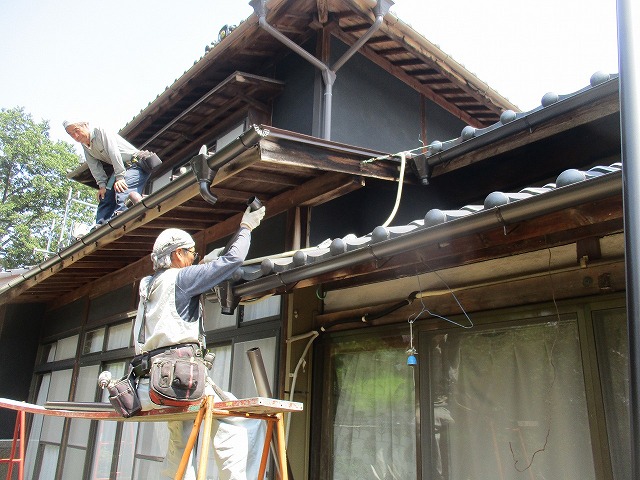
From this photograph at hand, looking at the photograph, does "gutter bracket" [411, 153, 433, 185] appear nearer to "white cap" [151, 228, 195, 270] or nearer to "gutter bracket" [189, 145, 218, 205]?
"gutter bracket" [189, 145, 218, 205]

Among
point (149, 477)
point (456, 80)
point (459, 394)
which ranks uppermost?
point (456, 80)

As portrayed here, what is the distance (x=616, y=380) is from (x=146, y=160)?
6221mm

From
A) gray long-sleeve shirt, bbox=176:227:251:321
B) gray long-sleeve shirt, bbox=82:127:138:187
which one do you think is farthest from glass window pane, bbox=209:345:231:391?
gray long-sleeve shirt, bbox=82:127:138:187

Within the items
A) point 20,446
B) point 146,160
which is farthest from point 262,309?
point 146,160

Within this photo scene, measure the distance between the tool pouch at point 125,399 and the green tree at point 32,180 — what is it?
93.0 ft

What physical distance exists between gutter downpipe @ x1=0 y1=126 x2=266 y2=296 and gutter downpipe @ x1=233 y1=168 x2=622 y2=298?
1119 millimetres

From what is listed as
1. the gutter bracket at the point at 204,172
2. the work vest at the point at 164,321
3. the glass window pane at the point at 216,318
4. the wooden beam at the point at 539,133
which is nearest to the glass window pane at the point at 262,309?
the glass window pane at the point at 216,318

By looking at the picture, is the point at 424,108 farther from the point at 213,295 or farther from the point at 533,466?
the point at 533,466

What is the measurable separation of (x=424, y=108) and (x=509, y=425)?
566 cm

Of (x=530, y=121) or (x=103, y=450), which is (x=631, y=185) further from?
(x=103, y=450)

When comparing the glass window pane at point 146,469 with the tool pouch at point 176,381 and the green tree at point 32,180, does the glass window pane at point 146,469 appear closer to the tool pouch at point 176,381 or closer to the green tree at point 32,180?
the tool pouch at point 176,381

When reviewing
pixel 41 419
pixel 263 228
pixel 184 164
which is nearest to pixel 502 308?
pixel 263 228

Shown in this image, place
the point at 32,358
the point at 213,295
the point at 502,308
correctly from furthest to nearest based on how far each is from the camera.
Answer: the point at 32,358 → the point at 213,295 → the point at 502,308

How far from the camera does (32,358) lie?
11984 millimetres
